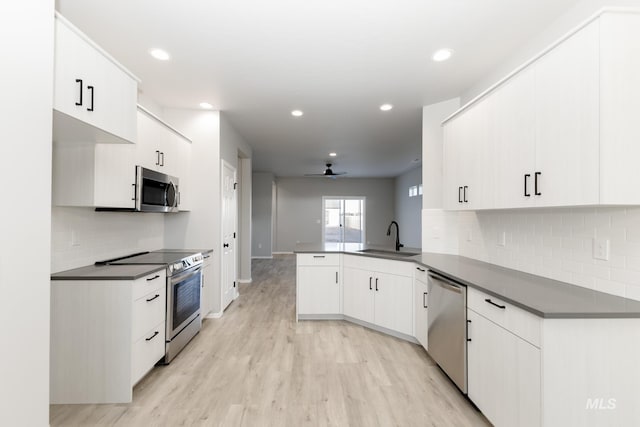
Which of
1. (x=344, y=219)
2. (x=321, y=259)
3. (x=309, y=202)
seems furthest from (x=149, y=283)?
(x=344, y=219)

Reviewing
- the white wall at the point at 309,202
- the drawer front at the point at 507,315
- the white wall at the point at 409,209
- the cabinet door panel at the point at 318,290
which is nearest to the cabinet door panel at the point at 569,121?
the drawer front at the point at 507,315

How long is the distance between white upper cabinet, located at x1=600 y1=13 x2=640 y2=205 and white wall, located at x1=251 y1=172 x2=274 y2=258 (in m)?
8.46

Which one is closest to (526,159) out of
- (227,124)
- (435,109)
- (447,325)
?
(447,325)

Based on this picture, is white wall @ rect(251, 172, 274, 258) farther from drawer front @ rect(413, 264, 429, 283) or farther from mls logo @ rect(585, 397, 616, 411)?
mls logo @ rect(585, 397, 616, 411)

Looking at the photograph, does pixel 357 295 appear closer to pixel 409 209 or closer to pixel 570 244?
pixel 570 244

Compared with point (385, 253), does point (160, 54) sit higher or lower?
higher

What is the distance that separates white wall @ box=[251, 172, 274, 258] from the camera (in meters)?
9.39

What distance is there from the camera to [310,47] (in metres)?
2.50

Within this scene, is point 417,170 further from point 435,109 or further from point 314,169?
point 435,109

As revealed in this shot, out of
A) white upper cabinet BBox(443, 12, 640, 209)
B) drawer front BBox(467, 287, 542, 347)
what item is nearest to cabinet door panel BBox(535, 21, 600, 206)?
white upper cabinet BBox(443, 12, 640, 209)

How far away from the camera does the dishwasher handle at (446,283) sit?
2277 millimetres

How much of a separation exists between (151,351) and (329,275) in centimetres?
212

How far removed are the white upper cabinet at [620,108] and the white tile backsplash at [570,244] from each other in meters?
0.33

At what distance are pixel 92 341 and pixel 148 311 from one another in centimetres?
39
